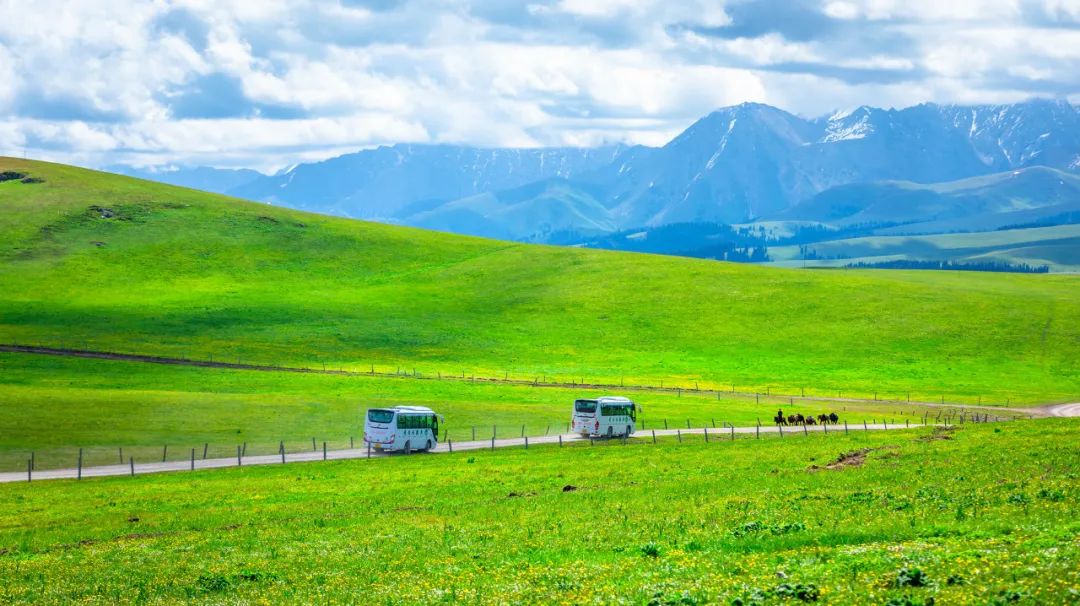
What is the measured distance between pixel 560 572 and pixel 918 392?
109 metres

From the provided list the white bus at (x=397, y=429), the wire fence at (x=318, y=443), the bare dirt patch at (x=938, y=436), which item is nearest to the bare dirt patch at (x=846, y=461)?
the bare dirt patch at (x=938, y=436)

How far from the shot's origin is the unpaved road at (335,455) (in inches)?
2512

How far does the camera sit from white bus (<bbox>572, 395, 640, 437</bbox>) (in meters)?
83.0

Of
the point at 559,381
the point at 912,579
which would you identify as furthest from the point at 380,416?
the point at 912,579

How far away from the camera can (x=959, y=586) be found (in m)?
20.3

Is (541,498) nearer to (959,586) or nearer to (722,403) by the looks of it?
(959,586)

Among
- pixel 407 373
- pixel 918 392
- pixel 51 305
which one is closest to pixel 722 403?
pixel 918 392

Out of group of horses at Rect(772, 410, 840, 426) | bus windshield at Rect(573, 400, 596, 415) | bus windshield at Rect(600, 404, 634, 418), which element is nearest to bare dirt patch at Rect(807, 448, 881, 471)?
bus windshield at Rect(600, 404, 634, 418)

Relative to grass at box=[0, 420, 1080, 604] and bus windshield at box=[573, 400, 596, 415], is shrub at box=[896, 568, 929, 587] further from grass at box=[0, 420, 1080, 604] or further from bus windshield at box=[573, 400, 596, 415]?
bus windshield at box=[573, 400, 596, 415]

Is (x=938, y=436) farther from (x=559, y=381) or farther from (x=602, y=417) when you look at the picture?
(x=559, y=381)

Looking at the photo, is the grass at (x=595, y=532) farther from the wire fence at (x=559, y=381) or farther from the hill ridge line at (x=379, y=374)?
the wire fence at (x=559, y=381)

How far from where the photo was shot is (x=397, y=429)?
75.1m

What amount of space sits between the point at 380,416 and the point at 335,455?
500 cm

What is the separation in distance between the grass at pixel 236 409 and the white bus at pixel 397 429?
169 inches
